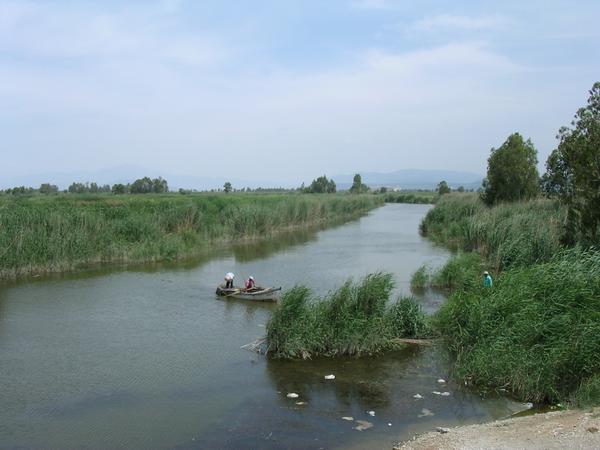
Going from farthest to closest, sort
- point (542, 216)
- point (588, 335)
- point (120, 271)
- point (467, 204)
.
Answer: point (467, 204)
point (120, 271)
point (542, 216)
point (588, 335)

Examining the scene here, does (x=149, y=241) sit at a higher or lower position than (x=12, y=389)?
higher

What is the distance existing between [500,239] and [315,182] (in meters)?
85.4

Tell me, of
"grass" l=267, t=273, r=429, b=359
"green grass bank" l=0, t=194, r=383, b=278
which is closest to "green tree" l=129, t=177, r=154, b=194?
"green grass bank" l=0, t=194, r=383, b=278

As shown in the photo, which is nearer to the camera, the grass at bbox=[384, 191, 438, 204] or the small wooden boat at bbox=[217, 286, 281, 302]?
the small wooden boat at bbox=[217, 286, 281, 302]

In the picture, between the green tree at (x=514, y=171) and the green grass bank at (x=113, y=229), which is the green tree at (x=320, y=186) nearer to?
the green grass bank at (x=113, y=229)

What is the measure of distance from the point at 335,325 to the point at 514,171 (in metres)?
27.8

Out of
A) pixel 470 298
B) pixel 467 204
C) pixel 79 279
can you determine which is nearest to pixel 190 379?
pixel 470 298

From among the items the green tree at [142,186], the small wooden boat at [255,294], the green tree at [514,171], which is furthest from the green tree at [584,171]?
the green tree at [142,186]

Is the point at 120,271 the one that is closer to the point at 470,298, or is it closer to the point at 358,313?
the point at 358,313

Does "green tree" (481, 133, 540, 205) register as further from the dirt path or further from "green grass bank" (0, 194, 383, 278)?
the dirt path

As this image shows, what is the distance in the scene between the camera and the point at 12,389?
1339 centimetres

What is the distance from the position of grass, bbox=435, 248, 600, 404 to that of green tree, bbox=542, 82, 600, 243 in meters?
2.05

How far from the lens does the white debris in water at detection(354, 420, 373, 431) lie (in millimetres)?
10984

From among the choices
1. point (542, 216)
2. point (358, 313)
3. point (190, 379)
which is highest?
point (542, 216)
